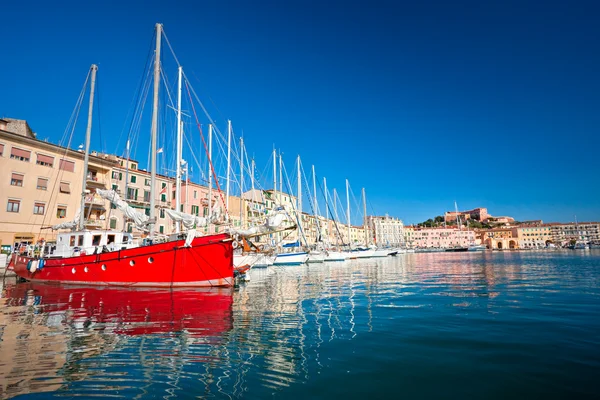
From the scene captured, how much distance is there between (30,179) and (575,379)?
44.4 metres

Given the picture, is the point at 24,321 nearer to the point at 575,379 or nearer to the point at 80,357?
the point at 80,357

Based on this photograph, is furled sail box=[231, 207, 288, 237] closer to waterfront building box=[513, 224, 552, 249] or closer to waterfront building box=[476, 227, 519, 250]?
waterfront building box=[476, 227, 519, 250]

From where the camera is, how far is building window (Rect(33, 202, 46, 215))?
34.6 meters

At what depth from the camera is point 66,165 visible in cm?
3809

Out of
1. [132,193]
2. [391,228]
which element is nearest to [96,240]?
[132,193]

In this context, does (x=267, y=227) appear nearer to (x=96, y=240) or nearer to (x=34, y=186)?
(x=96, y=240)

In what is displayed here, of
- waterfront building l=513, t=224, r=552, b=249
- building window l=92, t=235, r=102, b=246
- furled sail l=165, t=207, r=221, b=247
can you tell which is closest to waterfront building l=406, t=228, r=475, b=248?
waterfront building l=513, t=224, r=552, b=249

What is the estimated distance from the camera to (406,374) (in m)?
5.25

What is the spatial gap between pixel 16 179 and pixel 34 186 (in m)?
1.64

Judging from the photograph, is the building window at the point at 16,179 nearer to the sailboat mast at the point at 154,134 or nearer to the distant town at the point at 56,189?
the distant town at the point at 56,189

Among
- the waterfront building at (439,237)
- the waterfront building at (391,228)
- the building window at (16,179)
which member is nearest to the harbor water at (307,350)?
the building window at (16,179)

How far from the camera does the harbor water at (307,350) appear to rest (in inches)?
187

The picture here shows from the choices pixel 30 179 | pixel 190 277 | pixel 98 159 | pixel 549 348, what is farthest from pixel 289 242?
pixel 549 348

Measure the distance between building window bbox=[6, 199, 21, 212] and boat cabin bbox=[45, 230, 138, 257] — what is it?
16358 mm
